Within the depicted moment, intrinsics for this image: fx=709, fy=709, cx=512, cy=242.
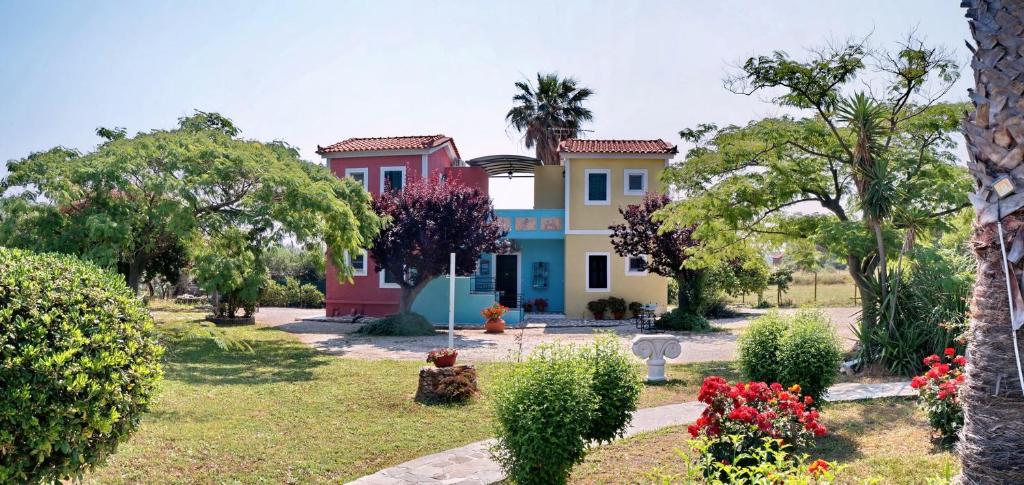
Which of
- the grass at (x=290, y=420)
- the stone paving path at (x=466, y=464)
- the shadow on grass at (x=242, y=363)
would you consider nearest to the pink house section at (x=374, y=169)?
the shadow on grass at (x=242, y=363)

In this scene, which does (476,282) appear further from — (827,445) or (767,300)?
(827,445)

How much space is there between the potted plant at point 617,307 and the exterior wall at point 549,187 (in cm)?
482

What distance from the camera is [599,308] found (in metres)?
24.6

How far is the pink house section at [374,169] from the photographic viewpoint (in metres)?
24.4

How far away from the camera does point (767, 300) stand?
1237 inches

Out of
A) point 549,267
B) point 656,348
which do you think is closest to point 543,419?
point 656,348

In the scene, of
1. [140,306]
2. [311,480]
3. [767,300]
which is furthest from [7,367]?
[767,300]

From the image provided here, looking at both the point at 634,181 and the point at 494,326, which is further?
the point at 634,181

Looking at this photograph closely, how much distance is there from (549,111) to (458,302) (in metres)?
12.6

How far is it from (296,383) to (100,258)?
13.0 ft

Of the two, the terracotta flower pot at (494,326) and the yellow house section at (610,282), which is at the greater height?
the yellow house section at (610,282)

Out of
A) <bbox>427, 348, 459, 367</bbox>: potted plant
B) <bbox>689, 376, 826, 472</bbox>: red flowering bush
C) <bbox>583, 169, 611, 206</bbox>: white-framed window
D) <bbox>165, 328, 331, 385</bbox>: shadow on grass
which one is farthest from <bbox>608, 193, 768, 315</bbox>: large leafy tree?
<bbox>689, 376, 826, 472</bbox>: red flowering bush

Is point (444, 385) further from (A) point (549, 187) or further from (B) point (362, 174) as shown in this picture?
(A) point (549, 187)

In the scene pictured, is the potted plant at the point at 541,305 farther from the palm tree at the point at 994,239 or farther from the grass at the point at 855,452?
the palm tree at the point at 994,239
